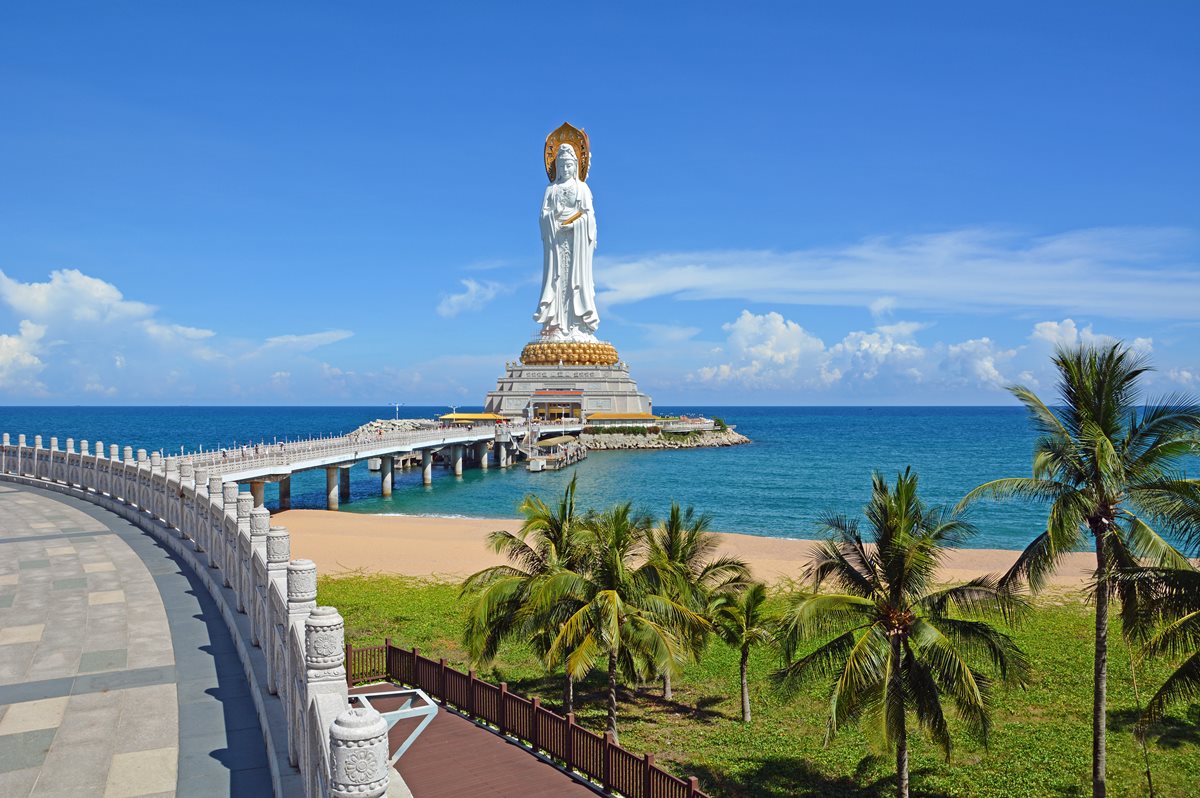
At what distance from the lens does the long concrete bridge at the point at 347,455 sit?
3988cm

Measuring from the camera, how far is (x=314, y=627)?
6613 mm

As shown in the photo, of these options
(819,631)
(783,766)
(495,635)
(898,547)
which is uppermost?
(898,547)

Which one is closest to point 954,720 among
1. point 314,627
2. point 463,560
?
point 314,627

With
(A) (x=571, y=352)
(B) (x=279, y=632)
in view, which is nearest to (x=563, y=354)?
(A) (x=571, y=352)

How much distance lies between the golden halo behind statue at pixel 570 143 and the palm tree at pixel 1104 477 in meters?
84.2

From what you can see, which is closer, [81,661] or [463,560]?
[81,661]

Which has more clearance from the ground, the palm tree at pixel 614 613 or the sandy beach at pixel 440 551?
the palm tree at pixel 614 613

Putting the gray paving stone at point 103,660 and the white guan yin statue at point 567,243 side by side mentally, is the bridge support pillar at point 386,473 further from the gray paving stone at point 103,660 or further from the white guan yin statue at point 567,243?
the gray paving stone at point 103,660

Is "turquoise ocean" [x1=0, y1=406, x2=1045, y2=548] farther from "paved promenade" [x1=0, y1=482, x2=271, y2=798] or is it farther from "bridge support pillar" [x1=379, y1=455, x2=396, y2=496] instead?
"paved promenade" [x1=0, y1=482, x2=271, y2=798]

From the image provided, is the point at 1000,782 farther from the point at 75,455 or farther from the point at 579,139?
the point at 579,139

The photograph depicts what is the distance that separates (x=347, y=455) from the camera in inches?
2021

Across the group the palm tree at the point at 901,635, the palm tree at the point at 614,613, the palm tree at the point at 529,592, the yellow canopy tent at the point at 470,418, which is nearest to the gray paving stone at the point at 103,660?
the palm tree at the point at 529,592

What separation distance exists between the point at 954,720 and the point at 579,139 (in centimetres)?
8372

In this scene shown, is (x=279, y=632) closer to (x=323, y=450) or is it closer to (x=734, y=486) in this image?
(x=323, y=450)
